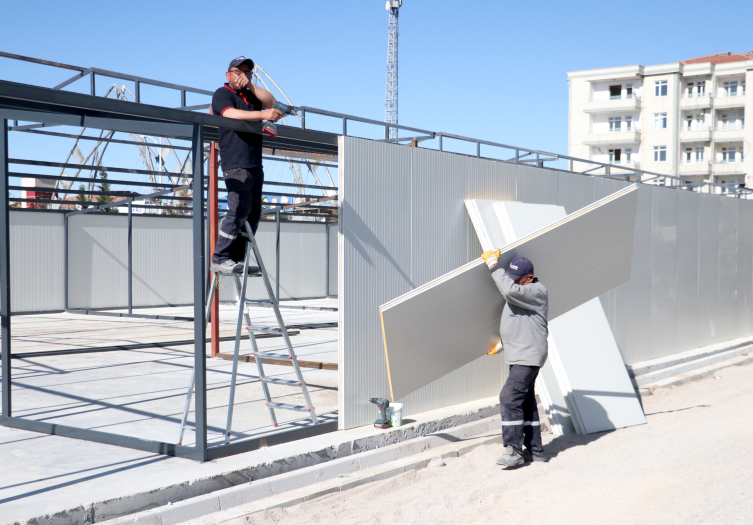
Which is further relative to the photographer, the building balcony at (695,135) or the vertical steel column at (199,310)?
the building balcony at (695,135)

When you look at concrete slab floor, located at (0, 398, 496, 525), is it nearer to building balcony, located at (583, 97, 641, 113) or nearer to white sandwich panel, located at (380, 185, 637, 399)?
white sandwich panel, located at (380, 185, 637, 399)

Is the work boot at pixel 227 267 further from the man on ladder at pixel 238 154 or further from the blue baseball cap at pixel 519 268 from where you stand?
Answer: the blue baseball cap at pixel 519 268

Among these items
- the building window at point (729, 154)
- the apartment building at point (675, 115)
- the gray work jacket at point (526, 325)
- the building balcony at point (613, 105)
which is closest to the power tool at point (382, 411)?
the gray work jacket at point (526, 325)

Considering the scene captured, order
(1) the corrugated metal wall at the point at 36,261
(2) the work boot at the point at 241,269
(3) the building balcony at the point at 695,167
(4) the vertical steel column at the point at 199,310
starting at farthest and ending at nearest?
(3) the building balcony at the point at 695,167 → (1) the corrugated metal wall at the point at 36,261 → (2) the work boot at the point at 241,269 → (4) the vertical steel column at the point at 199,310

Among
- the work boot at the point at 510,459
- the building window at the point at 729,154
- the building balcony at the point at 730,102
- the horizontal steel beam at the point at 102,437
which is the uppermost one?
the building balcony at the point at 730,102

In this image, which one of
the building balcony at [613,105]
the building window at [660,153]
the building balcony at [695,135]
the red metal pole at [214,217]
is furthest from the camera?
the building window at [660,153]

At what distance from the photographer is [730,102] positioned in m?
56.8

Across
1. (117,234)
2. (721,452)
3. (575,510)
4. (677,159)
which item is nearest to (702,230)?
(721,452)

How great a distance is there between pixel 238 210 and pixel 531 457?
3321 millimetres

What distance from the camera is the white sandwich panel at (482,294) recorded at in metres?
5.42

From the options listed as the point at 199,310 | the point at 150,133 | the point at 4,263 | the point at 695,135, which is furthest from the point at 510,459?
the point at 695,135

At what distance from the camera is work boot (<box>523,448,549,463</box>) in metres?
6.07

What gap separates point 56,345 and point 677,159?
186ft

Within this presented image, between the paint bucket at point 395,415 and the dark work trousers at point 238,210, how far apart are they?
6.65ft
